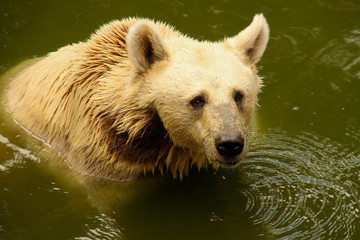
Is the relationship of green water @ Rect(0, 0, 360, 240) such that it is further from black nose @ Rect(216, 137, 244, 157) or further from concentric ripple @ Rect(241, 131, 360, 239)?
black nose @ Rect(216, 137, 244, 157)

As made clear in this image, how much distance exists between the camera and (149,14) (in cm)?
1020

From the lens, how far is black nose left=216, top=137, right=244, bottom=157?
5672 mm

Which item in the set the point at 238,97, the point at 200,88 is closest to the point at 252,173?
the point at 238,97

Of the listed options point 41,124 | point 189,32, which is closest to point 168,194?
point 41,124

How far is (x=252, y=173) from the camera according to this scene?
7207mm

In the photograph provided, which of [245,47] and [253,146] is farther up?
[245,47]

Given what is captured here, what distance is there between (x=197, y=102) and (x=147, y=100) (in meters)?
0.56

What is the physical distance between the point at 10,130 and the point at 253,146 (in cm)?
312

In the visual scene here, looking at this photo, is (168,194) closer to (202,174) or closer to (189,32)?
(202,174)

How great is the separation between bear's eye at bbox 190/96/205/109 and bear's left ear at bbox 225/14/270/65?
85 cm

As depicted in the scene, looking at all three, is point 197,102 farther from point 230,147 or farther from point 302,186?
point 302,186

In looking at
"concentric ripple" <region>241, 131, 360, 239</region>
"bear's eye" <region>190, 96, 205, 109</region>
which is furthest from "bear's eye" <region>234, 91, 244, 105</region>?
"concentric ripple" <region>241, 131, 360, 239</region>

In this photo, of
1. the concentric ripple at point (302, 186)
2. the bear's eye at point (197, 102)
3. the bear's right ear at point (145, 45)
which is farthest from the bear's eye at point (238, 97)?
the concentric ripple at point (302, 186)

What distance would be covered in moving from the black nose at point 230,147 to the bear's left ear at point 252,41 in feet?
3.86
